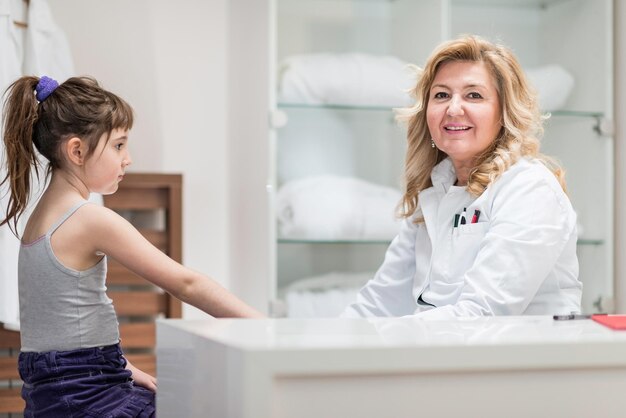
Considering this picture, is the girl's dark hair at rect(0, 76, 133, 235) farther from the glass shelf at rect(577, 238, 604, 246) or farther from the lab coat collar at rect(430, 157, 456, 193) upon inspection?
the glass shelf at rect(577, 238, 604, 246)

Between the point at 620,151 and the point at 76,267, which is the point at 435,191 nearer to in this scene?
the point at 76,267

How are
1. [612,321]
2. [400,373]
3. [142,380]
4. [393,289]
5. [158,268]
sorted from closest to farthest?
[400,373]
[612,321]
[158,268]
[142,380]
[393,289]

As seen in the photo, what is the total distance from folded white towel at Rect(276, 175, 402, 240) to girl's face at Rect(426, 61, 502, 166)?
1064 millimetres

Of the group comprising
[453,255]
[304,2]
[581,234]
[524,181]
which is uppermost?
[304,2]

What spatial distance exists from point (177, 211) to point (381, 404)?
2.16 meters

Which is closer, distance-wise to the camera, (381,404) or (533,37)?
(381,404)

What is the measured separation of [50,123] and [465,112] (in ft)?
A: 2.87

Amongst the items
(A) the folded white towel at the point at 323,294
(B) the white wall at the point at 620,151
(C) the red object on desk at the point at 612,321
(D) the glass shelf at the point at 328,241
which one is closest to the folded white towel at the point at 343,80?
Result: (D) the glass shelf at the point at 328,241

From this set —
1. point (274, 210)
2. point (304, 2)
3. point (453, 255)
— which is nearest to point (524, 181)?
point (453, 255)

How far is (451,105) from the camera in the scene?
210cm

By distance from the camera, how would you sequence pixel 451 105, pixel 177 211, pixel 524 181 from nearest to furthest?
pixel 524 181 → pixel 451 105 → pixel 177 211

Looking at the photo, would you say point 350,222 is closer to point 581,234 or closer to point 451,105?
point 581,234

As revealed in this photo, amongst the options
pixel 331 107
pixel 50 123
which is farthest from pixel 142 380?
pixel 331 107

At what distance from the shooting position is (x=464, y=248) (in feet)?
6.38
